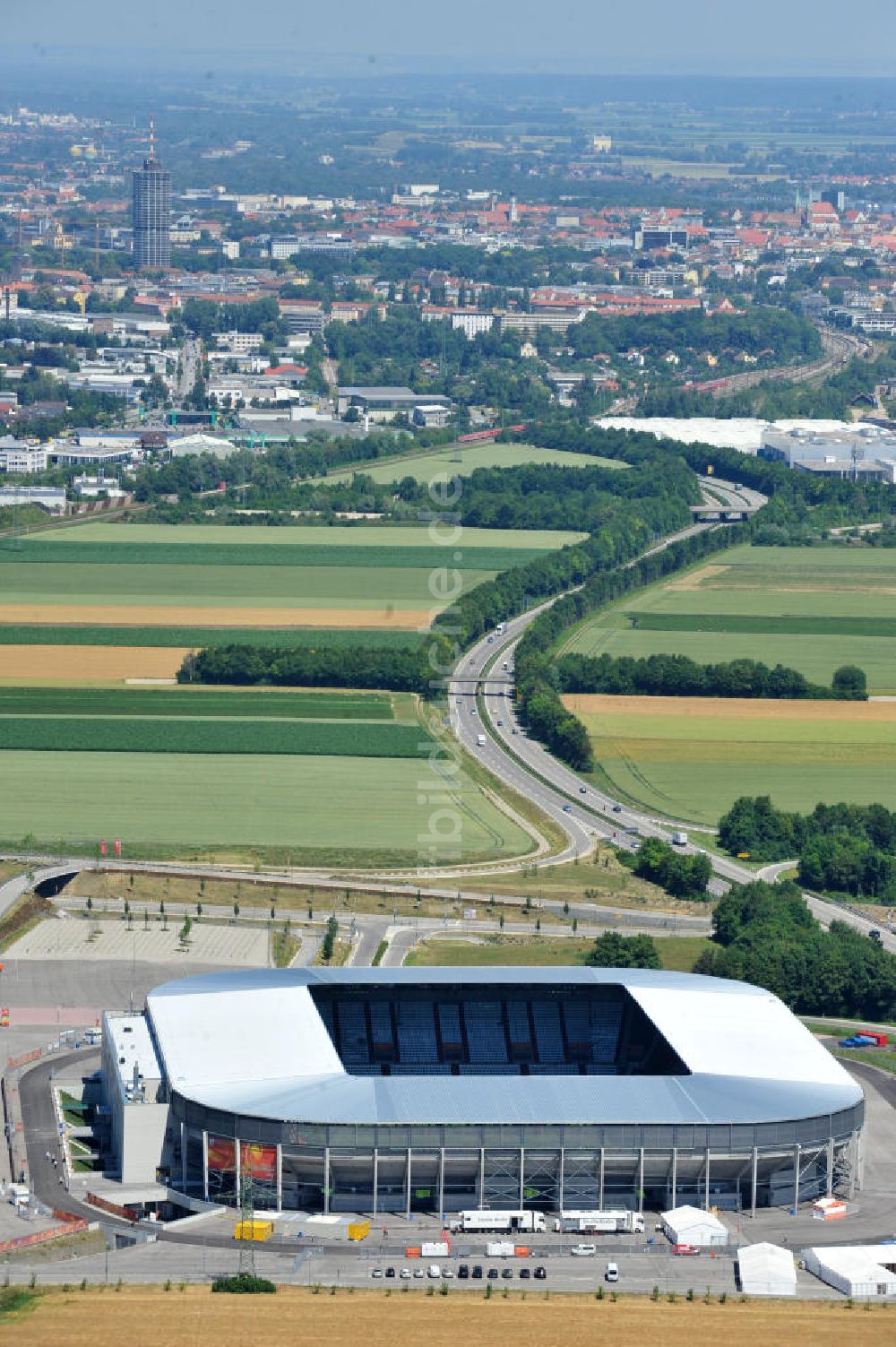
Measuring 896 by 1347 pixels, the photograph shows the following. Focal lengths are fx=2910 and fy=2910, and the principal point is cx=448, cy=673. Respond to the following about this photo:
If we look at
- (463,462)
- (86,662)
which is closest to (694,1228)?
(86,662)

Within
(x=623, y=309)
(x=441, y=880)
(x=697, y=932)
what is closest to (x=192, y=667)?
(x=441, y=880)

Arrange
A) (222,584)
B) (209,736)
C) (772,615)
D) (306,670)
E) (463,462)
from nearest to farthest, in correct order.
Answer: (209,736) → (306,670) → (772,615) → (222,584) → (463,462)

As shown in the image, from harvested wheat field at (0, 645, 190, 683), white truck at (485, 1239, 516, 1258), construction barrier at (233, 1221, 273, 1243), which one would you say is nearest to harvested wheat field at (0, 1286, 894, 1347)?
white truck at (485, 1239, 516, 1258)

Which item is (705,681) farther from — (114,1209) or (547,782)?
(114,1209)

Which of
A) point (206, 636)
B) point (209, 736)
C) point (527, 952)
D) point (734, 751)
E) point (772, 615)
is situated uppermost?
point (527, 952)

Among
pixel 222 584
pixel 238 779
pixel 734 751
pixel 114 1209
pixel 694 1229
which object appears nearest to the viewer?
pixel 694 1229

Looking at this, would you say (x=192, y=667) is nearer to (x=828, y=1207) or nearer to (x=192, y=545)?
(x=192, y=545)

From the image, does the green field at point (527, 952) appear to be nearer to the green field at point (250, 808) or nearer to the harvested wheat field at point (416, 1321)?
the green field at point (250, 808)
